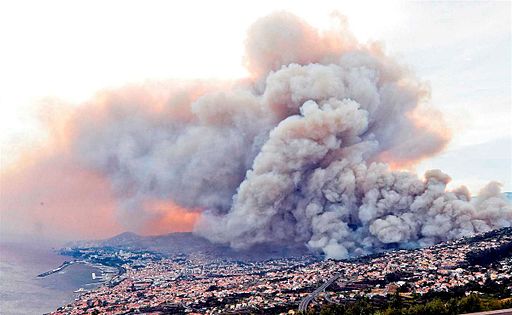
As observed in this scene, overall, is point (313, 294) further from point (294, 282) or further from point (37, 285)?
point (37, 285)

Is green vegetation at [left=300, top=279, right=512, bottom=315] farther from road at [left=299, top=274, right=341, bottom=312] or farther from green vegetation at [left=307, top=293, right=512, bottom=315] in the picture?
road at [left=299, top=274, right=341, bottom=312]

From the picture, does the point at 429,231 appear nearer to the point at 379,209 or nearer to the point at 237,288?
the point at 379,209

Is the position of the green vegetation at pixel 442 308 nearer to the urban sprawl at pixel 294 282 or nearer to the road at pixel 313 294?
the road at pixel 313 294

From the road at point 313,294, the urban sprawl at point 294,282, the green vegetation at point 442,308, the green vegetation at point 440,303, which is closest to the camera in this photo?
the green vegetation at point 442,308

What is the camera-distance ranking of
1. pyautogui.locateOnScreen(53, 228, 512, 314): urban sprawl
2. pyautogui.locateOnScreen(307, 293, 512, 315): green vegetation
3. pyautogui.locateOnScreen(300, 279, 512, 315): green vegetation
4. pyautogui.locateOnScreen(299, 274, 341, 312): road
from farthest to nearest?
pyautogui.locateOnScreen(53, 228, 512, 314): urban sprawl
pyautogui.locateOnScreen(299, 274, 341, 312): road
pyautogui.locateOnScreen(300, 279, 512, 315): green vegetation
pyautogui.locateOnScreen(307, 293, 512, 315): green vegetation

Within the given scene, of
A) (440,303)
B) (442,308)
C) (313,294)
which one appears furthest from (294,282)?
(442,308)

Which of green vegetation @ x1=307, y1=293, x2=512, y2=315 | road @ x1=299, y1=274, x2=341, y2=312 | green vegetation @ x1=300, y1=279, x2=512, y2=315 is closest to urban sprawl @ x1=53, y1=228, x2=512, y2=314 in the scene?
road @ x1=299, y1=274, x2=341, y2=312

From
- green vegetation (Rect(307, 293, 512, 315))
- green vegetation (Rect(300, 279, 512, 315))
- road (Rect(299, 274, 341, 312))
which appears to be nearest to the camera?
green vegetation (Rect(307, 293, 512, 315))

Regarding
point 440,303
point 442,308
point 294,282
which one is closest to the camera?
point 442,308

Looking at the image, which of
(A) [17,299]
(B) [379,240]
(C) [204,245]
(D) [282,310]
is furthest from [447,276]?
(C) [204,245]

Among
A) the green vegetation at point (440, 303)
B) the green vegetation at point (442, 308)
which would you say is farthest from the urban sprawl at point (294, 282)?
the green vegetation at point (442, 308)

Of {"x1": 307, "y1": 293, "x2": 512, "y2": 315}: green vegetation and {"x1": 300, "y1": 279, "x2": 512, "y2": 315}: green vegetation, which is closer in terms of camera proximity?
{"x1": 307, "y1": 293, "x2": 512, "y2": 315}: green vegetation
